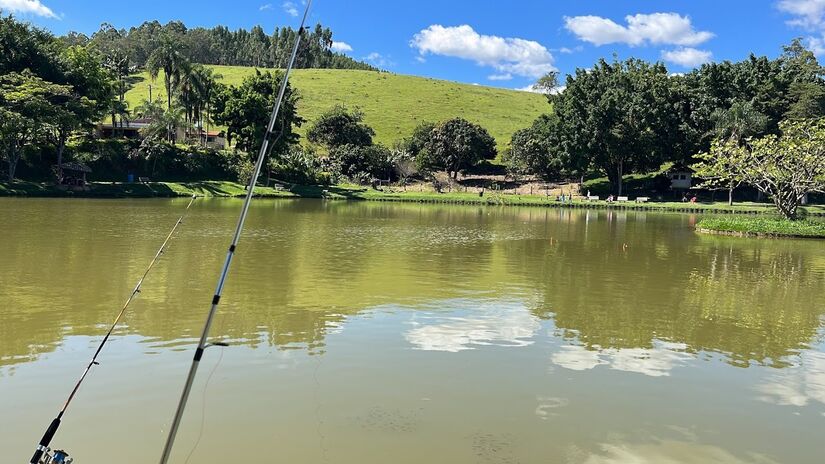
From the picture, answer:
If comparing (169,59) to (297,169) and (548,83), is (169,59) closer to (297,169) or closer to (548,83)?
(297,169)

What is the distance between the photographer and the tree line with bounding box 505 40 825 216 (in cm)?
7712

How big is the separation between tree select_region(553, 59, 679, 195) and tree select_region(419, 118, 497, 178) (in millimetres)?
15195

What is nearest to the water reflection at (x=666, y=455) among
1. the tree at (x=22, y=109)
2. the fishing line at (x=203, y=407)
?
the fishing line at (x=203, y=407)

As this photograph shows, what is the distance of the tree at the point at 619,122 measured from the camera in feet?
261

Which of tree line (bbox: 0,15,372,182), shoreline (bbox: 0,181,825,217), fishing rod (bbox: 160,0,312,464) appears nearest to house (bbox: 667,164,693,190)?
shoreline (bbox: 0,181,825,217)

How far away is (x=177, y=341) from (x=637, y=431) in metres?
8.15

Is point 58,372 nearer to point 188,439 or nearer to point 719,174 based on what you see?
point 188,439

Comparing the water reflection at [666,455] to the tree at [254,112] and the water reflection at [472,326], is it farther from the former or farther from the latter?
the tree at [254,112]

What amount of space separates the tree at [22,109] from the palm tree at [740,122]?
75.4 meters

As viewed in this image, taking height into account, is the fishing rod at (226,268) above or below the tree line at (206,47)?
below

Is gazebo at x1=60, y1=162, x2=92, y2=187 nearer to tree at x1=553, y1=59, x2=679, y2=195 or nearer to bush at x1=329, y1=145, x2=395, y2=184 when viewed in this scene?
bush at x1=329, y1=145, x2=395, y2=184

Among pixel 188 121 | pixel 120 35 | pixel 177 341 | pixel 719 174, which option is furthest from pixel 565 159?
pixel 120 35

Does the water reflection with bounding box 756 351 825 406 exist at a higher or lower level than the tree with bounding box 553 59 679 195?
lower

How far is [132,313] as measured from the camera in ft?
43.1
